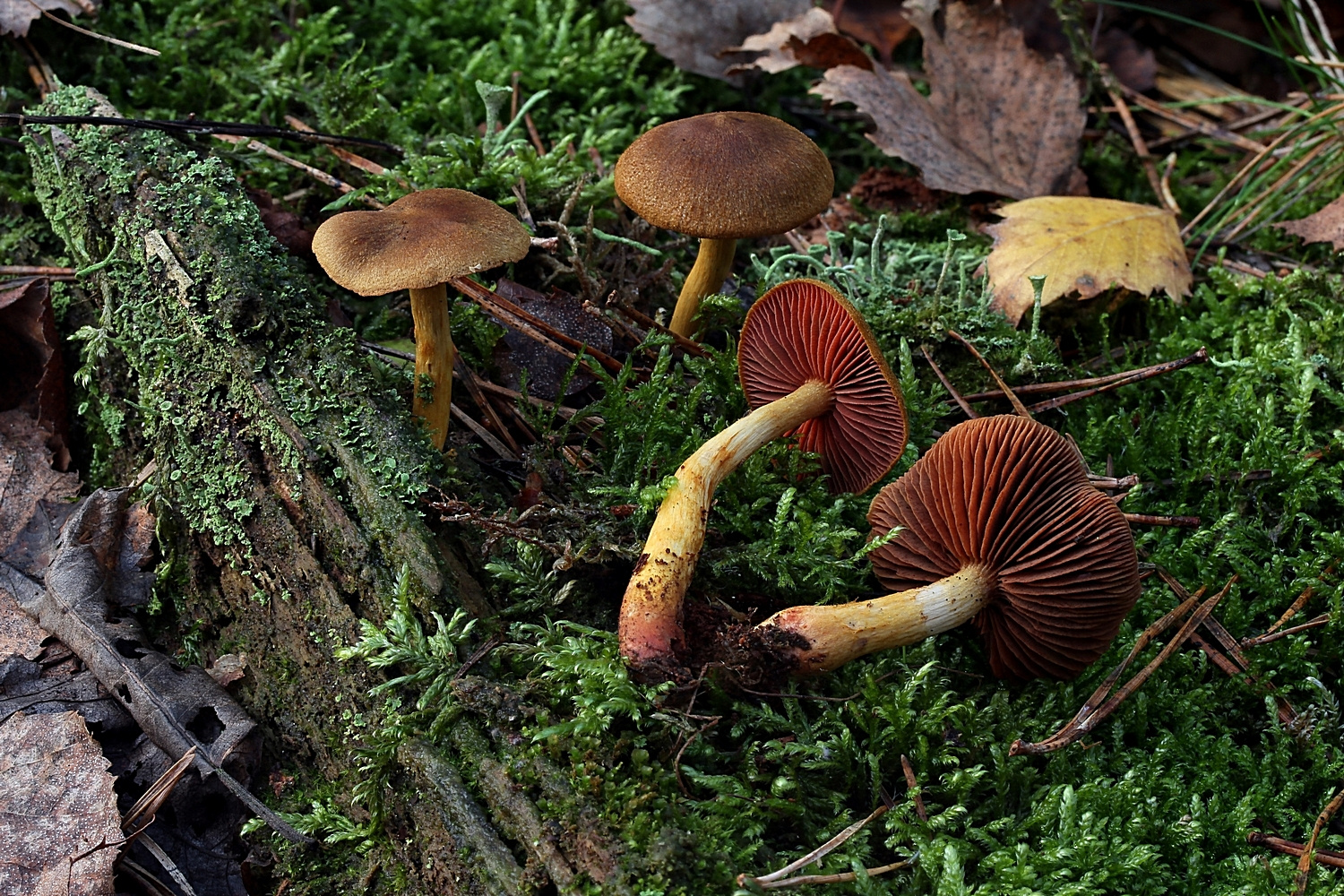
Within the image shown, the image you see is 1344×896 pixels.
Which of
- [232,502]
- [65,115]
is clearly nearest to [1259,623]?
[232,502]

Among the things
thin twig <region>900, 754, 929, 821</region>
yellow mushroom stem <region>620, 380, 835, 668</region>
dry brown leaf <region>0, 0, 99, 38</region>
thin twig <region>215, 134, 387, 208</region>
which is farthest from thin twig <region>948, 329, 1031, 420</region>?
dry brown leaf <region>0, 0, 99, 38</region>

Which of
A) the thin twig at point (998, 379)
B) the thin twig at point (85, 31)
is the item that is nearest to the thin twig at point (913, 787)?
the thin twig at point (998, 379)

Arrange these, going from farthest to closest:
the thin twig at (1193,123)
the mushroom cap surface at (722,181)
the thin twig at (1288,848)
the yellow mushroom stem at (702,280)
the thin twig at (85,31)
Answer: the thin twig at (1193,123) < the thin twig at (85,31) < the yellow mushroom stem at (702,280) < the mushroom cap surface at (722,181) < the thin twig at (1288,848)

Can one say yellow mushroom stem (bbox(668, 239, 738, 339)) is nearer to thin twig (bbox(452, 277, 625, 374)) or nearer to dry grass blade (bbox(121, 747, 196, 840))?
thin twig (bbox(452, 277, 625, 374))

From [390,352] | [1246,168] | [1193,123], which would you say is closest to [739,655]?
[390,352]

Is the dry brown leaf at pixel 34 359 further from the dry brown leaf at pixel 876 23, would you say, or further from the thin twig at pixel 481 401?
the dry brown leaf at pixel 876 23

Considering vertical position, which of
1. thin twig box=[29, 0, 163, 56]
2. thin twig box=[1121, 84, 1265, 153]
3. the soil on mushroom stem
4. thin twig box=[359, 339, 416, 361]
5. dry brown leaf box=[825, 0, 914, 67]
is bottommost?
the soil on mushroom stem
